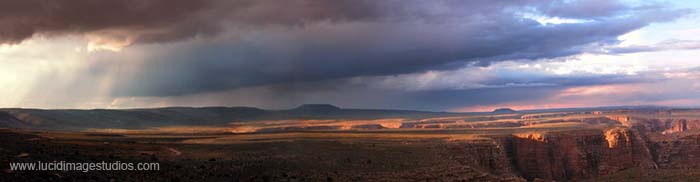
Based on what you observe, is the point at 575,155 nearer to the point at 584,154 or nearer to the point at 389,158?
the point at 584,154

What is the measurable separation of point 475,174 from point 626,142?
35048mm

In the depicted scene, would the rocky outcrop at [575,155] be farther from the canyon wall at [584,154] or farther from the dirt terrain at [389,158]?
the dirt terrain at [389,158]

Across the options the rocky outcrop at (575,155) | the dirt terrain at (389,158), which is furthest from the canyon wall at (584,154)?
the dirt terrain at (389,158)

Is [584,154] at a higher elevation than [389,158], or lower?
lower

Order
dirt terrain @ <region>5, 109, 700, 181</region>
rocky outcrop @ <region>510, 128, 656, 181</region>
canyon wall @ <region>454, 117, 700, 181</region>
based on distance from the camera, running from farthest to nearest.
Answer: rocky outcrop @ <region>510, 128, 656, 181</region>
canyon wall @ <region>454, 117, 700, 181</region>
dirt terrain @ <region>5, 109, 700, 181</region>

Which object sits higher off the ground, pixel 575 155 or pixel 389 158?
pixel 389 158

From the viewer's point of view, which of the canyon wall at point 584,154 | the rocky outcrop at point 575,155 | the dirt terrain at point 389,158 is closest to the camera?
the dirt terrain at point 389,158

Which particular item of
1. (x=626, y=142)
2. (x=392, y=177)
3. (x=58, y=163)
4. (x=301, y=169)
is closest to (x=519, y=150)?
(x=626, y=142)

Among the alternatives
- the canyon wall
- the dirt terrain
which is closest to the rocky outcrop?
the canyon wall

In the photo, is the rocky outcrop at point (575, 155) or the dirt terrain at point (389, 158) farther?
the rocky outcrop at point (575, 155)

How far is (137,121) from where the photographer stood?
196875 millimetres

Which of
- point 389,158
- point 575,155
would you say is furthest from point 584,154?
point 389,158

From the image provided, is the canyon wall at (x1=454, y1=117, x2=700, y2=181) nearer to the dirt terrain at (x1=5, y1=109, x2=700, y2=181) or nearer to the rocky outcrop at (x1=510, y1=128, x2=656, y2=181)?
the rocky outcrop at (x1=510, y1=128, x2=656, y2=181)

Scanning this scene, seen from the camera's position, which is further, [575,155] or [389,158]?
[575,155]
